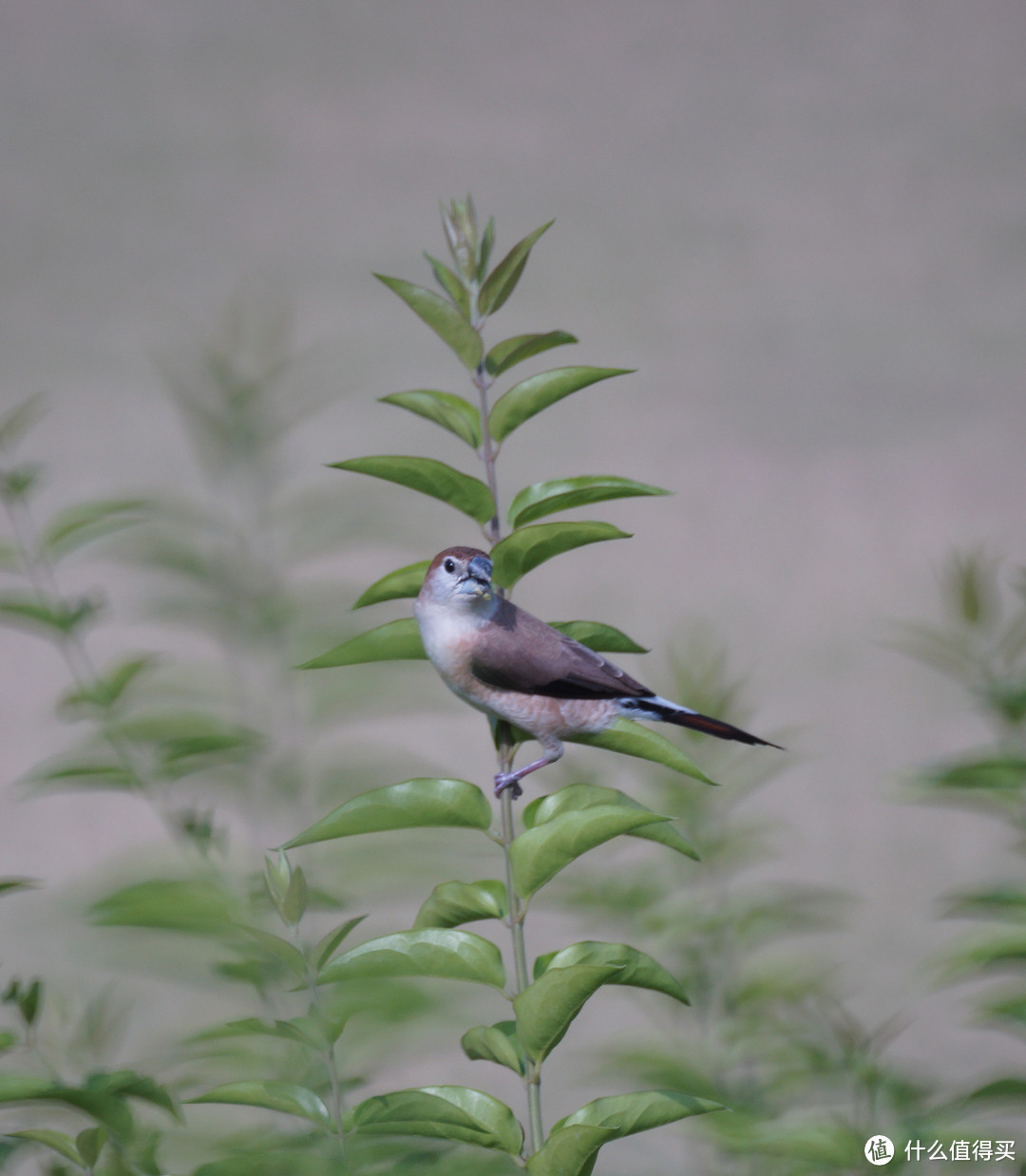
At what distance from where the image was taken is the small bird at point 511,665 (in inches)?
14.7

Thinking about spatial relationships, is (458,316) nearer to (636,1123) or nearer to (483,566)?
(483,566)

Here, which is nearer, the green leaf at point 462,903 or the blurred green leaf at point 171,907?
the blurred green leaf at point 171,907

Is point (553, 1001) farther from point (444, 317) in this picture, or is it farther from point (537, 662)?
point (444, 317)

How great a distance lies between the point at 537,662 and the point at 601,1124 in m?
0.16

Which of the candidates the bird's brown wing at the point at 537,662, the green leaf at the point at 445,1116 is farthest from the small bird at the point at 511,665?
the green leaf at the point at 445,1116

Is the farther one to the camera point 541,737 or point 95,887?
point 541,737

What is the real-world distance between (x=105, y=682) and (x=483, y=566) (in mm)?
134

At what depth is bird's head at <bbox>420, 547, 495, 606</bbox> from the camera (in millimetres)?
357

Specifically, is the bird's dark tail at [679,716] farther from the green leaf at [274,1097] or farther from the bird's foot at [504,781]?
the green leaf at [274,1097]

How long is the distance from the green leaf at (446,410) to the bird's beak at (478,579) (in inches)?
2.0

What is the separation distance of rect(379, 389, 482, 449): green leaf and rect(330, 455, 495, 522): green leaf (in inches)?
1.2

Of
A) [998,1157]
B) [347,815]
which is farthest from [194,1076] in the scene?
[998,1157]

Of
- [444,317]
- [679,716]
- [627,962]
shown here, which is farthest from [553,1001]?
[444,317]

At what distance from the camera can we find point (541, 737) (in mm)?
399
